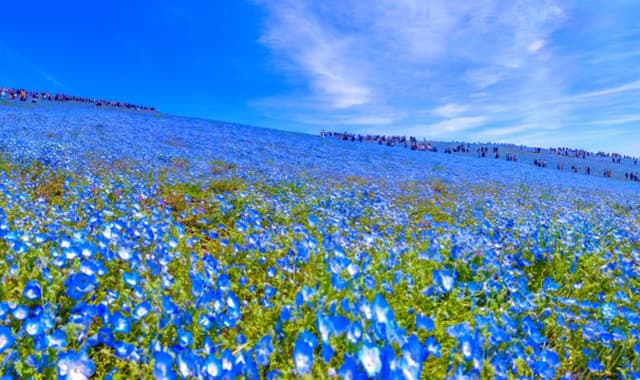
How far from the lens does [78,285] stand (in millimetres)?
2168

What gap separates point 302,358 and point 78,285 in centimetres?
152

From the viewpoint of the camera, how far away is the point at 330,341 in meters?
1.76

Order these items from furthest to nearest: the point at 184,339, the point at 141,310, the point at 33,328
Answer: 1. the point at 141,310
2. the point at 184,339
3. the point at 33,328

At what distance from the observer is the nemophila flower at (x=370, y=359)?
139 centimetres

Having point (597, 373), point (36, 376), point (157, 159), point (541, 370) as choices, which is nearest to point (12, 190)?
point (36, 376)

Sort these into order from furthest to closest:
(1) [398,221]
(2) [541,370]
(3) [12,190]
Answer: (1) [398,221]
(3) [12,190]
(2) [541,370]

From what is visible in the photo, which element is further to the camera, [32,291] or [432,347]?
[32,291]

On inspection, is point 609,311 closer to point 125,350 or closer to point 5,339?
point 125,350

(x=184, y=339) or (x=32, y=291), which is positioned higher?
(x=32, y=291)

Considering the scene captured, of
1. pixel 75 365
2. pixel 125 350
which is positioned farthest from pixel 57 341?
pixel 125 350

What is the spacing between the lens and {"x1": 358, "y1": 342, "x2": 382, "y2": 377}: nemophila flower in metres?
1.39

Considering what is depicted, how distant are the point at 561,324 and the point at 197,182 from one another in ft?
22.1

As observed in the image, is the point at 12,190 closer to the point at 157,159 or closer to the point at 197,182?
the point at 197,182

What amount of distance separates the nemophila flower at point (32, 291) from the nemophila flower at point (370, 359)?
193 cm
